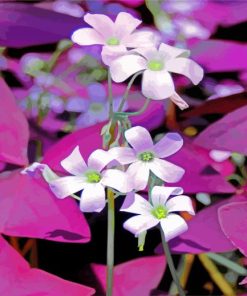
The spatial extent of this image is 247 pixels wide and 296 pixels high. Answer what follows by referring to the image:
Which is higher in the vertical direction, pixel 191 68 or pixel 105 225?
pixel 191 68

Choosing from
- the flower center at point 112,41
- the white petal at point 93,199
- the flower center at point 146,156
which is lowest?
the white petal at point 93,199

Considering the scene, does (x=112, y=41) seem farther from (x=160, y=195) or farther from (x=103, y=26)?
(x=160, y=195)

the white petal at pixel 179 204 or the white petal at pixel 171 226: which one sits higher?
the white petal at pixel 179 204

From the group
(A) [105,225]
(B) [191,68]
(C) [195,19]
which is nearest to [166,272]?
(A) [105,225]

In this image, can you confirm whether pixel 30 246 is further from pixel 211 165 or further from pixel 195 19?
pixel 195 19

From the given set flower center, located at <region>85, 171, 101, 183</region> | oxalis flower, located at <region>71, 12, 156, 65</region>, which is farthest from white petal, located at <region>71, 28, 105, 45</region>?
flower center, located at <region>85, 171, 101, 183</region>

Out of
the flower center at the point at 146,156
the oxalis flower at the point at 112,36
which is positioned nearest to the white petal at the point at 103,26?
the oxalis flower at the point at 112,36

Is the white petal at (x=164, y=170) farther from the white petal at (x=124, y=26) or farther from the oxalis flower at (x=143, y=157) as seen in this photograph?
the white petal at (x=124, y=26)
